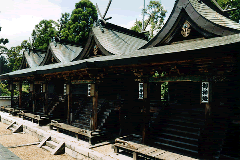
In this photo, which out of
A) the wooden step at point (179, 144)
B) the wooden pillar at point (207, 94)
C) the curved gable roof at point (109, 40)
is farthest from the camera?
the curved gable roof at point (109, 40)

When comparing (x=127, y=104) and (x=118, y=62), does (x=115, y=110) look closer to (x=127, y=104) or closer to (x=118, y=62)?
(x=127, y=104)

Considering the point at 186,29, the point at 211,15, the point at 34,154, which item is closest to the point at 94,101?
the point at 34,154

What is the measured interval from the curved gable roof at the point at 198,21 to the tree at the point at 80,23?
2553cm

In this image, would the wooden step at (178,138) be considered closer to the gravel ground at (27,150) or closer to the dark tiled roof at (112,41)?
the gravel ground at (27,150)

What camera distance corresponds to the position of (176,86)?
38.7ft

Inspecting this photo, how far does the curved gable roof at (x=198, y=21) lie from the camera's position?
7.87 m

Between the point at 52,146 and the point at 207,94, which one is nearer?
the point at 207,94

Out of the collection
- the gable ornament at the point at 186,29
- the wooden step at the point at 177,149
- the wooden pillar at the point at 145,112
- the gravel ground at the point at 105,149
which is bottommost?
the gravel ground at the point at 105,149

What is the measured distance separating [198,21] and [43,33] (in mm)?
35793

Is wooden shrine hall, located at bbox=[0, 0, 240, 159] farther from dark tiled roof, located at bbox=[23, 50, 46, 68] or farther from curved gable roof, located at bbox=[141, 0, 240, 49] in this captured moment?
dark tiled roof, located at bbox=[23, 50, 46, 68]

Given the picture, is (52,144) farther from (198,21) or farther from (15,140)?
(198,21)

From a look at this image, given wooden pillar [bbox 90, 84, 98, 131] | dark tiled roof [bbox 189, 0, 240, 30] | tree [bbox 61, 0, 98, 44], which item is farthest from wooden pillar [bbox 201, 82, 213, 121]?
tree [bbox 61, 0, 98, 44]

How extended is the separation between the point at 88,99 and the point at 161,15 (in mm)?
19777

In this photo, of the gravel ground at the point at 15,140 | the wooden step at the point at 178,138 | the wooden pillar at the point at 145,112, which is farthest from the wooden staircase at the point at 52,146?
the wooden step at the point at 178,138
